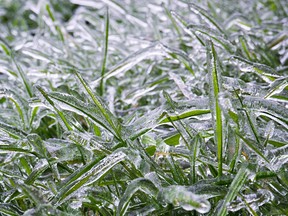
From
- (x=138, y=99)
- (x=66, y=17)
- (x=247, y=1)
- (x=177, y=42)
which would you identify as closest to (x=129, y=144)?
(x=138, y=99)

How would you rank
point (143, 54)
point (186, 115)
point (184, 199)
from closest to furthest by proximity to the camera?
point (184, 199)
point (186, 115)
point (143, 54)

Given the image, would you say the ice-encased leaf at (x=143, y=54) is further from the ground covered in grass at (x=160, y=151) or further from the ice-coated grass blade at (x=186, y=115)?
the ice-coated grass blade at (x=186, y=115)

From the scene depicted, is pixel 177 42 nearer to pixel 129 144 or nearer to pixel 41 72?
pixel 41 72

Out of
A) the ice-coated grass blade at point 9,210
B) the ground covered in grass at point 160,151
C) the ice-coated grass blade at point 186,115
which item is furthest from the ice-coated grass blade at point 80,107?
the ice-coated grass blade at point 9,210

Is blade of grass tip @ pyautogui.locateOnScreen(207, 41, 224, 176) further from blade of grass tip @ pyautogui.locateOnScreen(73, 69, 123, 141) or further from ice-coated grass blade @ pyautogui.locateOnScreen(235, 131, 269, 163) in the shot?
blade of grass tip @ pyautogui.locateOnScreen(73, 69, 123, 141)

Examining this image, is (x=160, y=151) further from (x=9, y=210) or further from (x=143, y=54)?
(x=143, y=54)

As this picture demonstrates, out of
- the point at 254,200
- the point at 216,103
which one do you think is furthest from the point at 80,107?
the point at 254,200

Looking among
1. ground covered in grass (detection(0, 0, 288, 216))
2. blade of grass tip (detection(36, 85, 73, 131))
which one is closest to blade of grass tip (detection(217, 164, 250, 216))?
ground covered in grass (detection(0, 0, 288, 216))
